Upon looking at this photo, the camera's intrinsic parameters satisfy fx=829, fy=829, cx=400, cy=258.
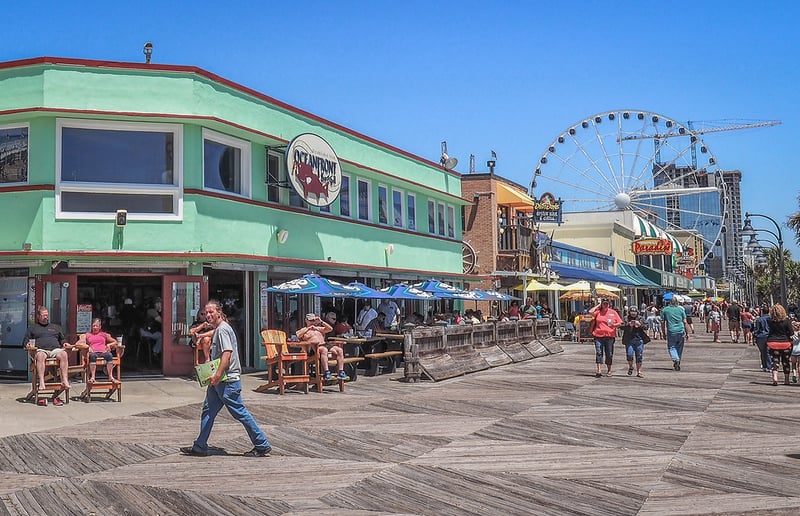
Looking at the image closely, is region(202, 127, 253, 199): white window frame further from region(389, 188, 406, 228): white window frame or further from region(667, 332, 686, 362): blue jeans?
region(667, 332, 686, 362): blue jeans

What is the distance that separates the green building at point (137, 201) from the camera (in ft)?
53.7

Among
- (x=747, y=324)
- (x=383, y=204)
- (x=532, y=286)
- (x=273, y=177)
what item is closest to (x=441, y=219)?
(x=383, y=204)

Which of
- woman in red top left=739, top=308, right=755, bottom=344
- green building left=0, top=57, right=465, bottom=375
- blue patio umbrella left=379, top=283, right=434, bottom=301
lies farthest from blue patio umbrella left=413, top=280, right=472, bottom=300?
woman in red top left=739, top=308, right=755, bottom=344

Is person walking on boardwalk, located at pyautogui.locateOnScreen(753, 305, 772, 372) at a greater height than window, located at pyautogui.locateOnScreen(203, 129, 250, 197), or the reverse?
window, located at pyautogui.locateOnScreen(203, 129, 250, 197)

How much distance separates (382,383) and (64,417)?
6.53m

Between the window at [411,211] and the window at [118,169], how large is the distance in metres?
11.0

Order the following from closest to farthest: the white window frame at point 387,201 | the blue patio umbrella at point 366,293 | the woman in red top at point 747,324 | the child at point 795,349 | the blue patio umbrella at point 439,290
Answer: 1. the child at point 795,349
2. the blue patio umbrella at point 366,293
3. the blue patio umbrella at point 439,290
4. the white window frame at point 387,201
5. the woman in red top at point 747,324

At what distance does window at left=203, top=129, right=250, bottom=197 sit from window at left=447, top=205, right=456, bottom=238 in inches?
500

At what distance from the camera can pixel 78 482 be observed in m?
7.93

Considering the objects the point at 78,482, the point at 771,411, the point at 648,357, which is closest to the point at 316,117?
the point at 648,357

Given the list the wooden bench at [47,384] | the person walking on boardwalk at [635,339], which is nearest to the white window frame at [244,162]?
the wooden bench at [47,384]

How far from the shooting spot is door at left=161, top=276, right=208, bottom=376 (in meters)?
17.2

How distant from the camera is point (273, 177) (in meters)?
19.8

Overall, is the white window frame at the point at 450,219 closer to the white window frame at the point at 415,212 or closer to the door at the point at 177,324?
the white window frame at the point at 415,212
